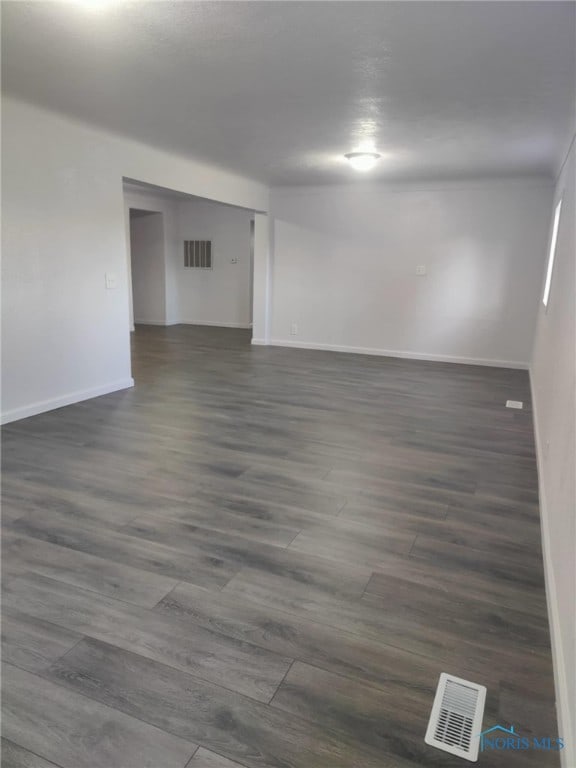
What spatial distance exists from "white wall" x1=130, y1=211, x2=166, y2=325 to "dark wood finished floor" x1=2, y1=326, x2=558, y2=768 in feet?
21.5

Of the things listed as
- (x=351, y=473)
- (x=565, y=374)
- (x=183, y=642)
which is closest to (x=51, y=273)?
(x=351, y=473)

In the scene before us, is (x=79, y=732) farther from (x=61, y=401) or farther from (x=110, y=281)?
(x=110, y=281)

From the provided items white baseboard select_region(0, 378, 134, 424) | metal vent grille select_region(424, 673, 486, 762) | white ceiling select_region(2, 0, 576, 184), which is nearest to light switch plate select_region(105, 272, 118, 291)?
white baseboard select_region(0, 378, 134, 424)

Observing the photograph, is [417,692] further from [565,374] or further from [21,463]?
[21,463]

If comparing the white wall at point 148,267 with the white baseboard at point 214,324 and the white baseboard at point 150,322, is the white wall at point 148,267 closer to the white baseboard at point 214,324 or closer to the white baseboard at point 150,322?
the white baseboard at point 150,322

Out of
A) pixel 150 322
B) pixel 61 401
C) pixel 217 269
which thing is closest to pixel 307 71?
pixel 61 401

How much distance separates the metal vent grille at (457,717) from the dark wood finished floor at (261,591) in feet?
0.10

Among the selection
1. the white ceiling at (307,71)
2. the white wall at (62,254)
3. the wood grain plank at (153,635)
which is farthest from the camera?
the white wall at (62,254)

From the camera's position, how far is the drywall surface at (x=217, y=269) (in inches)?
401

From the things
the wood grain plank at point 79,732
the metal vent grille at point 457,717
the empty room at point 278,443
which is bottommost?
the wood grain plank at point 79,732

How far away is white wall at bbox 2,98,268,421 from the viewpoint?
3984mm

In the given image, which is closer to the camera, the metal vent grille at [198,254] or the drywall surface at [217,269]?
the drywall surface at [217,269]

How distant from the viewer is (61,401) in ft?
15.2

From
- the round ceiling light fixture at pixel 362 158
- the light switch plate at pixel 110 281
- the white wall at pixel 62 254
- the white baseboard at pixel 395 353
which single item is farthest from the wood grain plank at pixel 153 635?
the white baseboard at pixel 395 353
